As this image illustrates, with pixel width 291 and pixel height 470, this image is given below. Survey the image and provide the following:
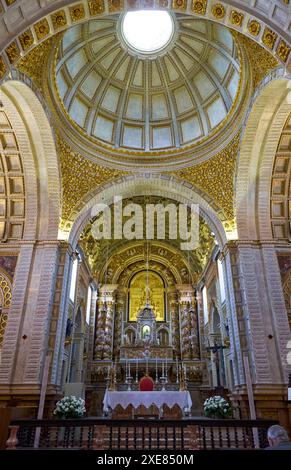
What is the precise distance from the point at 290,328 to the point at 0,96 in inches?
486

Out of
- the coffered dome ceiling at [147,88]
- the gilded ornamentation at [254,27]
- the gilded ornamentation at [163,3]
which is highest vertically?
the coffered dome ceiling at [147,88]

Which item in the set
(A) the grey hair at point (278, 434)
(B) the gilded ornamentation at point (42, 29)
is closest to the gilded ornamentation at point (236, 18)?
(B) the gilded ornamentation at point (42, 29)

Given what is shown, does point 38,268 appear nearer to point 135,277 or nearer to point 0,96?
point 0,96

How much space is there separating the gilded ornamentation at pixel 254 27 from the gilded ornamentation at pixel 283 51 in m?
0.75

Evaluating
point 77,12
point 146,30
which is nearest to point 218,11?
point 77,12

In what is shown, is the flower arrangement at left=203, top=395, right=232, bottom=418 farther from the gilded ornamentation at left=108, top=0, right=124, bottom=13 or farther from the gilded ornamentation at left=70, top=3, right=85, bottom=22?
the gilded ornamentation at left=70, top=3, right=85, bottom=22

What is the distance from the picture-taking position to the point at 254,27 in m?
7.52

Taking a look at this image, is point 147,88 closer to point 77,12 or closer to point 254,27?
point 77,12

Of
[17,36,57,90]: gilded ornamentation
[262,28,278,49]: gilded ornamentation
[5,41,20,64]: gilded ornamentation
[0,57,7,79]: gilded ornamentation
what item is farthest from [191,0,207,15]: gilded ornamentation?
[17,36,57,90]: gilded ornamentation

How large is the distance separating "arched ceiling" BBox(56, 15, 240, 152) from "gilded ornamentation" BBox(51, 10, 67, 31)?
450cm

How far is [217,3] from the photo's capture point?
7.57m

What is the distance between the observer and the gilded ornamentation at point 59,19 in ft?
25.1

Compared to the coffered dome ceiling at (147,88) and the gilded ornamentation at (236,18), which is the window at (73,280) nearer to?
the coffered dome ceiling at (147,88)

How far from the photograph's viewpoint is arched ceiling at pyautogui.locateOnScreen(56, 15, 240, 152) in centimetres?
1305
